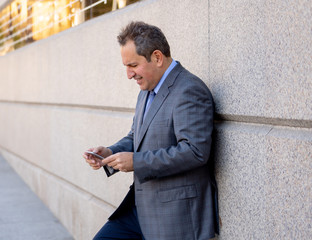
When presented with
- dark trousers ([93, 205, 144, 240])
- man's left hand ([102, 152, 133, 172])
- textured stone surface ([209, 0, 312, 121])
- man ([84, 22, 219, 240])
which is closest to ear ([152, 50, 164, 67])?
man ([84, 22, 219, 240])

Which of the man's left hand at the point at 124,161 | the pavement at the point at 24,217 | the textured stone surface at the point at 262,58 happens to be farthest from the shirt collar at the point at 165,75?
the pavement at the point at 24,217

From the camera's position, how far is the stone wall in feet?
8.70


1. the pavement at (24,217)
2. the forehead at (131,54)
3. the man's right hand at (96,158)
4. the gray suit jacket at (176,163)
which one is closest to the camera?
the gray suit jacket at (176,163)

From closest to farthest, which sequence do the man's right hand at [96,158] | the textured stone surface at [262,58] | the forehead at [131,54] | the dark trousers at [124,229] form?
the textured stone surface at [262,58] < the forehead at [131,54] < the man's right hand at [96,158] < the dark trousers at [124,229]

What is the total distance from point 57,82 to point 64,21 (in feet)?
2.62

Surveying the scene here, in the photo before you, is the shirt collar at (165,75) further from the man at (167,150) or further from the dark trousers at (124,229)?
the dark trousers at (124,229)

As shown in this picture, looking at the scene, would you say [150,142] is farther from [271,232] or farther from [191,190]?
[271,232]

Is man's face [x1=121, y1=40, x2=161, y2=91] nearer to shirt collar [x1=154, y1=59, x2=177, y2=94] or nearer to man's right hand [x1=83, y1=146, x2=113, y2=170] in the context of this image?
shirt collar [x1=154, y1=59, x2=177, y2=94]

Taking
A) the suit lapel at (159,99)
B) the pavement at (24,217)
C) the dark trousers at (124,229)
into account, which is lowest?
the pavement at (24,217)

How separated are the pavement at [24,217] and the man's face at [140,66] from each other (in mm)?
3488

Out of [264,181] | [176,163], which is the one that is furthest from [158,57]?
[264,181]

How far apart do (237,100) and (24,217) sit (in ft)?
14.7

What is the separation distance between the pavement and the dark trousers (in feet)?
9.12

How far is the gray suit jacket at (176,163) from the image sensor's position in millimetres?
2883
